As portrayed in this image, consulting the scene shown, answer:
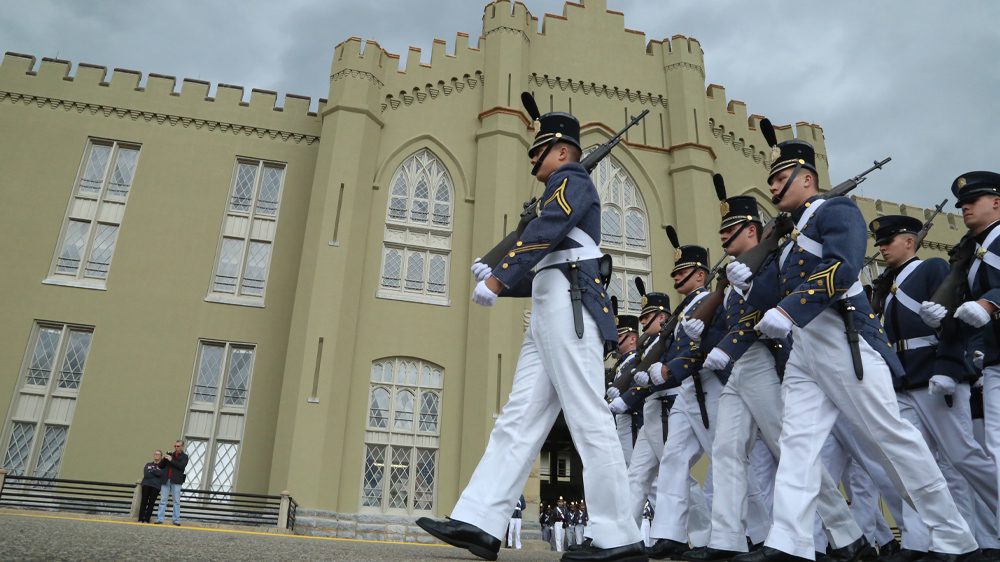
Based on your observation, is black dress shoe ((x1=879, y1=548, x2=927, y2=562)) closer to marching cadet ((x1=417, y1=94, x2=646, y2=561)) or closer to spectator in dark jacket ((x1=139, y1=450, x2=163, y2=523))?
marching cadet ((x1=417, y1=94, x2=646, y2=561))

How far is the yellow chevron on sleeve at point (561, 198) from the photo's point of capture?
391 centimetres

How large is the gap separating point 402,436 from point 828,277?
12.7 meters

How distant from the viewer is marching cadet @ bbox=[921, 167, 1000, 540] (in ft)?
14.7

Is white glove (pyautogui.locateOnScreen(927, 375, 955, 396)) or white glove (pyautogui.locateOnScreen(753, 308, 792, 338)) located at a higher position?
white glove (pyautogui.locateOnScreen(753, 308, 792, 338))

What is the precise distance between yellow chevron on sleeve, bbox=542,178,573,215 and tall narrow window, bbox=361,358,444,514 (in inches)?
480

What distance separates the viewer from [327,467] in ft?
47.0

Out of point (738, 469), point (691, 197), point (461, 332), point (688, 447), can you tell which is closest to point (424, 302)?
point (461, 332)

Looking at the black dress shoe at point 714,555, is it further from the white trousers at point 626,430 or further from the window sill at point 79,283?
the window sill at point 79,283

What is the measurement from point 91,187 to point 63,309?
3.16 m

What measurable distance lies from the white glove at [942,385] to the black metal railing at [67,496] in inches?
541

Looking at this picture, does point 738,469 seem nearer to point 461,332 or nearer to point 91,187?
point 461,332

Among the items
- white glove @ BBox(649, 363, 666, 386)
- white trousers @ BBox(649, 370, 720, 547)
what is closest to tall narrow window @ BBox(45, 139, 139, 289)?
white glove @ BBox(649, 363, 666, 386)

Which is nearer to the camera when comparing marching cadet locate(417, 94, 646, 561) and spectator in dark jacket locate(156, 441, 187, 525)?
marching cadet locate(417, 94, 646, 561)

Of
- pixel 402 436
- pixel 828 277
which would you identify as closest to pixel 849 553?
pixel 828 277
